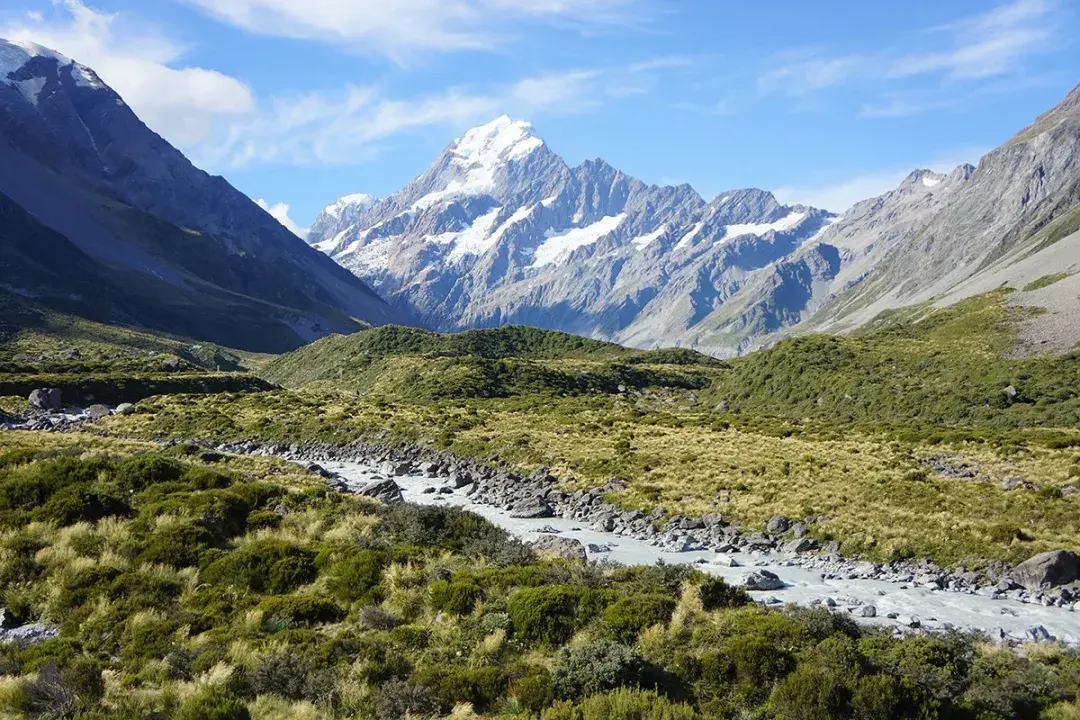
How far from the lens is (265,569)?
1770 cm

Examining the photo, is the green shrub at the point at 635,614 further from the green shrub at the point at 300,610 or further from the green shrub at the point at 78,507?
the green shrub at the point at 78,507

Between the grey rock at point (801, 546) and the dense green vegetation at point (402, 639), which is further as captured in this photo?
the grey rock at point (801, 546)

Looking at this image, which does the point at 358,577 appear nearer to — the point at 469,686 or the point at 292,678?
the point at 292,678

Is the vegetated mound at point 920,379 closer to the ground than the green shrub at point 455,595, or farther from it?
farther from it

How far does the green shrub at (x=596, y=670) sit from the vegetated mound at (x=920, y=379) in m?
60.7

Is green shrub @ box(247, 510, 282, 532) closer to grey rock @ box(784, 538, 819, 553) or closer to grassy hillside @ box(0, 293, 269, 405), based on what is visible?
grey rock @ box(784, 538, 819, 553)

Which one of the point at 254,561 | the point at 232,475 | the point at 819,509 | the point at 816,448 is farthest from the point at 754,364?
the point at 254,561

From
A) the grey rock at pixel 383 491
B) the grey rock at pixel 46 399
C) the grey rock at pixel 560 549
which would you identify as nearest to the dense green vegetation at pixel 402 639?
the grey rock at pixel 560 549

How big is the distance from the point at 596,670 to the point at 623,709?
1.36 metres

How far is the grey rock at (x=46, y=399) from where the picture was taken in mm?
65000

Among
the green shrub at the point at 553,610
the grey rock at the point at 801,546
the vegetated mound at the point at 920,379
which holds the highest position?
the vegetated mound at the point at 920,379

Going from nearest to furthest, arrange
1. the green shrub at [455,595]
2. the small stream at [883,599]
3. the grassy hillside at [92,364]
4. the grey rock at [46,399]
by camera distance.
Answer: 1. the green shrub at [455,595]
2. the small stream at [883,599]
3. the grey rock at [46,399]
4. the grassy hillside at [92,364]

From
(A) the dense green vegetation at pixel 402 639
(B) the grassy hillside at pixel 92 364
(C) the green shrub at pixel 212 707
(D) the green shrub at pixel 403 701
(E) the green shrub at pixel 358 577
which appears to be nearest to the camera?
(C) the green shrub at pixel 212 707

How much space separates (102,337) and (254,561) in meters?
183
